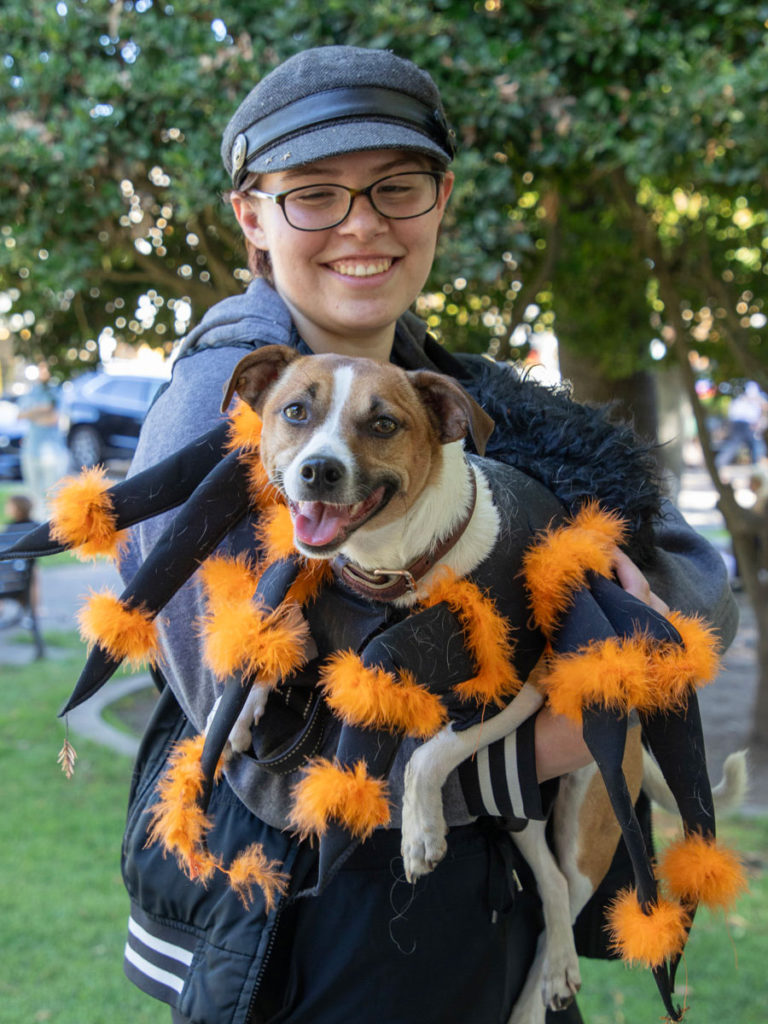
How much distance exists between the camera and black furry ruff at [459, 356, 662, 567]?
5.93 ft

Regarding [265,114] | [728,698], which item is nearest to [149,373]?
[728,698]

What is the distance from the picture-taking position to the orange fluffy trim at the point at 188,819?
153 cm

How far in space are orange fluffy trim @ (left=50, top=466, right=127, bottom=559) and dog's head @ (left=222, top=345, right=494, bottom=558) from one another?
0.26m

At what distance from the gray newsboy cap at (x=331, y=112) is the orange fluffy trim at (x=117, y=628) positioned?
81cm

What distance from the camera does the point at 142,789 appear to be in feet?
5.74

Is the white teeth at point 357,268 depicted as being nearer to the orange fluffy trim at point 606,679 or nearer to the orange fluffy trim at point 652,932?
the orange fluffy trim at point 606,679

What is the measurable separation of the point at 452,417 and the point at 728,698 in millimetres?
6117

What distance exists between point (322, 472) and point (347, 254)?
18.4 inches

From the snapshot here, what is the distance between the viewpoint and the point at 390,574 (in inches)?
65.0

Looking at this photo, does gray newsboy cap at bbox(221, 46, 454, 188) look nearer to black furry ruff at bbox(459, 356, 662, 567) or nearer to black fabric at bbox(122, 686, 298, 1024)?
black furry ruff at bbox(459, 356, 662, 567)

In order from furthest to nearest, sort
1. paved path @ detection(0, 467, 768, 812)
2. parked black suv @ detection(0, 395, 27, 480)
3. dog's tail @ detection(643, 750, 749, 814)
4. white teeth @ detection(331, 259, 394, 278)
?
parked black suv @ detection(0, 395, 27, 480) → paved path @ detection(0, 467, 768, 812) → dog's tail @ detection(643, 750, 749, 814) → white teeth @ detection(331, 259, 394, 278)

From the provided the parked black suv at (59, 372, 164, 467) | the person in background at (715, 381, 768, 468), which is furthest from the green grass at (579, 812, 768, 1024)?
A: the person in background at (715, 381, 768, 468)

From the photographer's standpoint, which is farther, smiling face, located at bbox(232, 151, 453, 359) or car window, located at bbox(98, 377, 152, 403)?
car window, located at bbox(98, 377, 152, 403)

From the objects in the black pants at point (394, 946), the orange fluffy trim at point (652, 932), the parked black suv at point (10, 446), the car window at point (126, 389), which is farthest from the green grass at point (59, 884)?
the parked black suv at point (10, 446)
